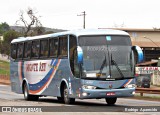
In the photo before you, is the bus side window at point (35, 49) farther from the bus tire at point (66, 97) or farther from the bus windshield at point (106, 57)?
the bus windshield at point (106, 57)

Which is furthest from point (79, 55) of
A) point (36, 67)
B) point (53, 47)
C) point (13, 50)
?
point (13, 50)

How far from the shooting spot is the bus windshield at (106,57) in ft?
67.3

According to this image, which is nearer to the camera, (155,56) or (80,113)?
(80,113)

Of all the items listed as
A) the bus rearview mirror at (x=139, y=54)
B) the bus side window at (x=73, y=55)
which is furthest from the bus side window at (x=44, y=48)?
the bus rearview mirror at (x=139, y=54)

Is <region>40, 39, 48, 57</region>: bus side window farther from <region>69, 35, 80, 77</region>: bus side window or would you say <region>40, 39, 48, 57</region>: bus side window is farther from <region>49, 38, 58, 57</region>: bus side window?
<region>69, 35, 80, 77</region>: bus side window

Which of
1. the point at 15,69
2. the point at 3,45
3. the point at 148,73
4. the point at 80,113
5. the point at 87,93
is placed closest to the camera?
the point at 80,113

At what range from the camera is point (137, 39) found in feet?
364

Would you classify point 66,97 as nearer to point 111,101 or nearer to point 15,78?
point 111,101

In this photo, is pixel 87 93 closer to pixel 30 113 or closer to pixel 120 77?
pixel 120 77

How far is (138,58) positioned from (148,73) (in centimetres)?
5420

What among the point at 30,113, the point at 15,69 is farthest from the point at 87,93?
the point at 15,69

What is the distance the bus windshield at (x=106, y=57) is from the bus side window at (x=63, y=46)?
4.42 feet

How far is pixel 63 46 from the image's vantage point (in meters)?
22.6

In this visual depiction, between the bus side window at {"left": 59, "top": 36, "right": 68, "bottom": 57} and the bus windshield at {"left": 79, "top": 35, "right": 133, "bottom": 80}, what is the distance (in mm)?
1346
